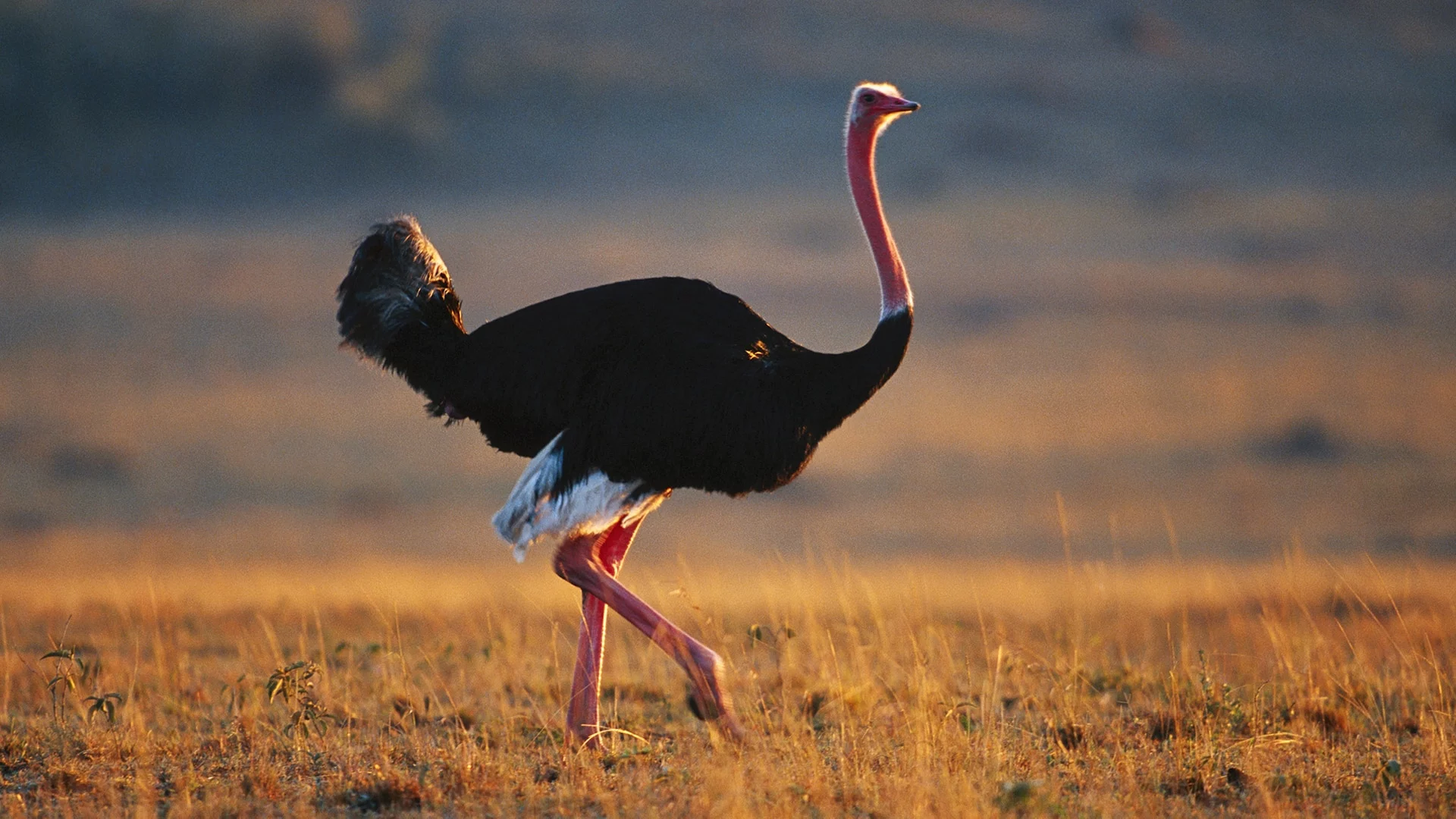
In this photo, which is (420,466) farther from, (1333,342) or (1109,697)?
(1109,697)

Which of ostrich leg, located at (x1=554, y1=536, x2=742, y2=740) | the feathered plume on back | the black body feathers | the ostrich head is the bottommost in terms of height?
ostrich leg, located at (x1=554, y1=536, x2=742, y2=740)

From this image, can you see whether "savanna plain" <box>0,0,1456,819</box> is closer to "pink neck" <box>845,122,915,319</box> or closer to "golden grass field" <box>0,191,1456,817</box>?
"golden grass field" <box>0,191,1456,817</box>

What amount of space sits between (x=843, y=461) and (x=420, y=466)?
6.03 m

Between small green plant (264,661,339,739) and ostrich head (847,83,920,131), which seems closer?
small green plant (264,661,339,739)

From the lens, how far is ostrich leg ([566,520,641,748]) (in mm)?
7887

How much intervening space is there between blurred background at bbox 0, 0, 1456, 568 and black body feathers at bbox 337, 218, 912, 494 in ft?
28.6

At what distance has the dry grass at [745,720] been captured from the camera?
6.87 metres

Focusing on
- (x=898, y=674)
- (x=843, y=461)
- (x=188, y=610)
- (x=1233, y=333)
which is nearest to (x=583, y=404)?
(x=898, y=674)

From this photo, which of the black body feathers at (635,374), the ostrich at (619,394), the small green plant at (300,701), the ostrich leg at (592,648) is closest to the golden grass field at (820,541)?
the small green plant at (300,701)

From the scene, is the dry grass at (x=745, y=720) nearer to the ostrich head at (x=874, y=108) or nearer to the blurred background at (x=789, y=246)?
the ostrich head at (x=874, y=108)

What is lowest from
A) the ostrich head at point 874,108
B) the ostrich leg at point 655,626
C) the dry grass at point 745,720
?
the dry grass at point 745,720

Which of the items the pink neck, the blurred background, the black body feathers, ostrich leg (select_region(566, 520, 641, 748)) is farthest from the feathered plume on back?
the blurred background

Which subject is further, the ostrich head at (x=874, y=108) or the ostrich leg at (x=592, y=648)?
the ostrich head at (x=874, y=108)

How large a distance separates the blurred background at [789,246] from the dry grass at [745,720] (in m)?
6.48
